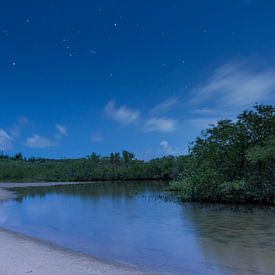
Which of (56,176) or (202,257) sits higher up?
(56,176)

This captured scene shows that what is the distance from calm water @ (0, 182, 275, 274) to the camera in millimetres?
12812

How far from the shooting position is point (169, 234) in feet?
60.6

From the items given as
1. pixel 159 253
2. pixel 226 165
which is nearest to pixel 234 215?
pixel 226 165

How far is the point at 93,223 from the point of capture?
23.0 m

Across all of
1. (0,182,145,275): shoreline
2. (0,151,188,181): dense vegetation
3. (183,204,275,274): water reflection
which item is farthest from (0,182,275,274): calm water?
(0,151,188,181): dense vegetation

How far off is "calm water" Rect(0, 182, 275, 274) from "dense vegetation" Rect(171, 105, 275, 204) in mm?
1740

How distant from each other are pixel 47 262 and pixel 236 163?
21.6 metres

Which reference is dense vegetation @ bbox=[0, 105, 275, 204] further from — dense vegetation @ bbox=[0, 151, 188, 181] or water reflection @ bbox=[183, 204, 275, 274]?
dense vegetation @ bbox=[0, 151, 188, 181]

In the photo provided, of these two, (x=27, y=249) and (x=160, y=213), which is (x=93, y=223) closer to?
(x=160, y=213)

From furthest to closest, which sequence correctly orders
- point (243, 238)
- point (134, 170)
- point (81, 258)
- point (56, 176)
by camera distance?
point (56, 176) → point (134, 170) → point (243, 238) → point (81, 258)

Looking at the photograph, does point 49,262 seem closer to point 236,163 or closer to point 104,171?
point 236,163

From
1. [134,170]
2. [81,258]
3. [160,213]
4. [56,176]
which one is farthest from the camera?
[56,176]

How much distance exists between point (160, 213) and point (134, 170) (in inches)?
2905

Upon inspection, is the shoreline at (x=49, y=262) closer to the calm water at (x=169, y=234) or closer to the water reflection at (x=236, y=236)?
the calm water at (x=169, y=234)
